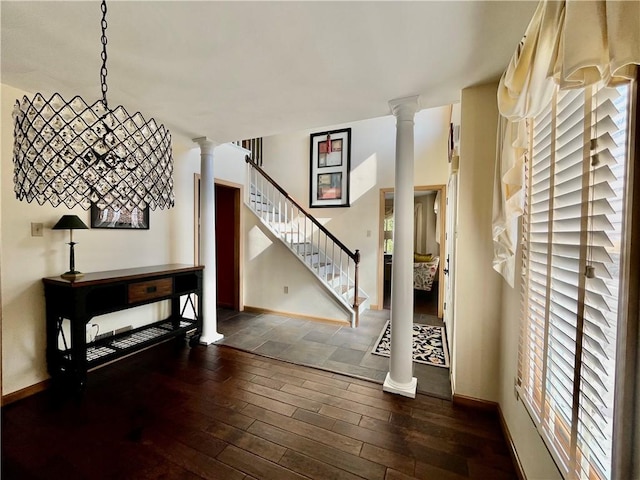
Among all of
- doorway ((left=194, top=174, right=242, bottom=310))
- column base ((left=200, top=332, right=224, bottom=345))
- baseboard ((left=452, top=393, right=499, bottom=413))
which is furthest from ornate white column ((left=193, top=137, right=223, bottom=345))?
baseboard ((left=452, top=393, right=499, bottom=413))

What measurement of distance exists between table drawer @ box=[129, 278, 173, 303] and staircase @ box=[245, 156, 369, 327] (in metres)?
1.73

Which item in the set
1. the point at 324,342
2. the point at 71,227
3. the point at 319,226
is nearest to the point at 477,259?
the point at 324,342

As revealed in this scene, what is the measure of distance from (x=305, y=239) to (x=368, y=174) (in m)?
1.54

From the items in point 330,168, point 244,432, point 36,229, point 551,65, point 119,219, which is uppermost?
point 330,168

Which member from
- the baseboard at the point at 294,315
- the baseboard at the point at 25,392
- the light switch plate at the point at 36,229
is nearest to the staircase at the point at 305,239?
the baseboard at the point at 294,315

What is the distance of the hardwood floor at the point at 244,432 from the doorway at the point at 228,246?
2.09m

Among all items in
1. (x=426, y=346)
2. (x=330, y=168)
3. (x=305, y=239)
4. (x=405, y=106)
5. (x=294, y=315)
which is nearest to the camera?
(x=405, y=106)

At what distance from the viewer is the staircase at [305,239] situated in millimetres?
3977

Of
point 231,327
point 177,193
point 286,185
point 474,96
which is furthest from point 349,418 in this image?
point 286,185

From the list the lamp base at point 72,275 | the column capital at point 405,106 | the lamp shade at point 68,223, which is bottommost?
the lamp base at point 72,275

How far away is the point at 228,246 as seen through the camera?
4496 millimetres

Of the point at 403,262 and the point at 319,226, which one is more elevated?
the point at 319,226

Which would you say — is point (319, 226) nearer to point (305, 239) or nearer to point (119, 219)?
point (305, 239)

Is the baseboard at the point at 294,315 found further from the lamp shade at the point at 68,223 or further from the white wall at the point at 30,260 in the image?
the lamp shade at the point at 68,223
